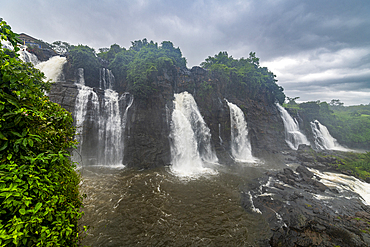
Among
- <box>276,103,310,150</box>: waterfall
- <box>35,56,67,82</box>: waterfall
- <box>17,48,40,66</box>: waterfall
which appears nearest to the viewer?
<box>17,48,40,66</box>: waterfall

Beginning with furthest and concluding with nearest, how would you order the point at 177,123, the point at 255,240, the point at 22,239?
the point at 177,123
the point at 255,240
the point at 22,239

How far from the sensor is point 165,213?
8523 mm

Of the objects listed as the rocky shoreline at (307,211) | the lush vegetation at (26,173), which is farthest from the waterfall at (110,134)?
the lush vegetation at (26,173)

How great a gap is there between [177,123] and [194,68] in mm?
11906

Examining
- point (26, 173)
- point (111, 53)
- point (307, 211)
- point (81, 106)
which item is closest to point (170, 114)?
point (81, 106)

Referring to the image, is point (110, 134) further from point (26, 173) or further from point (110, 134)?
point (26, 173)

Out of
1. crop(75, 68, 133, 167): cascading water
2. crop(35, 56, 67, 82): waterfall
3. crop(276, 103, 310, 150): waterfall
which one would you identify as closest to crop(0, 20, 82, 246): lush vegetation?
crop(75, 68, 133, 167): cascading water

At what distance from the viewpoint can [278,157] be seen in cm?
2183

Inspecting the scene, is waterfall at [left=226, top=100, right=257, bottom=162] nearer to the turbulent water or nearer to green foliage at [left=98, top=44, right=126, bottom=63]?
the turbulent water

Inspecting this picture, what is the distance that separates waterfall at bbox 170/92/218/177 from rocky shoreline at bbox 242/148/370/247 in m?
6.28

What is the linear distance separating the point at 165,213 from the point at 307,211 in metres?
9.13

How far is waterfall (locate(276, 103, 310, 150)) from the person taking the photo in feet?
92.3

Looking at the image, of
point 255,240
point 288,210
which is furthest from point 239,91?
point 255,240

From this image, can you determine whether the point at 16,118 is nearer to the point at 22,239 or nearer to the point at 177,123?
the point at 22,239
